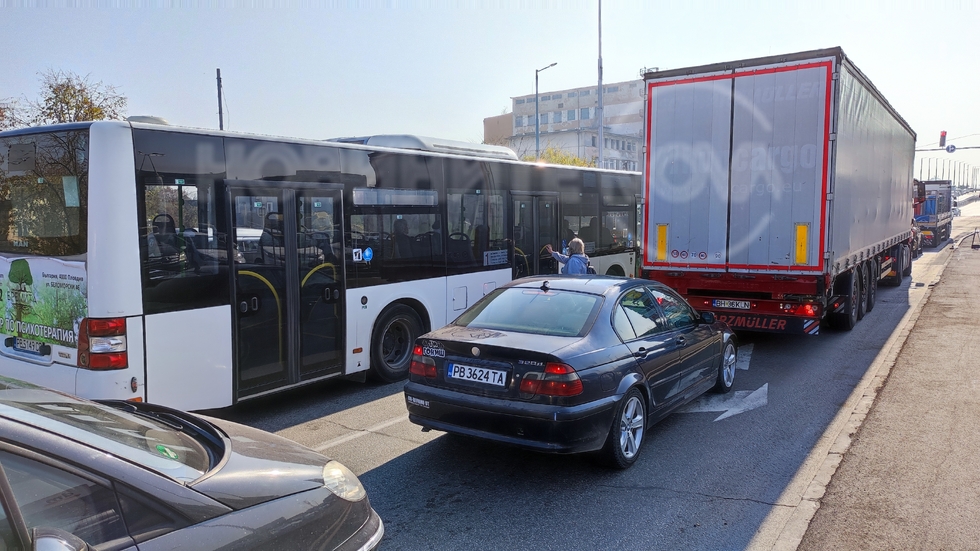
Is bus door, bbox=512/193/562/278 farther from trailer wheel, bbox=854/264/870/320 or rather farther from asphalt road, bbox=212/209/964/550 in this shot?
trailer wheel, bbox=854/264/870/320

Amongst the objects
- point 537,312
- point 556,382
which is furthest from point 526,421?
point 537,312

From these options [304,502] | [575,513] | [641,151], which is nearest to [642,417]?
[575,513]

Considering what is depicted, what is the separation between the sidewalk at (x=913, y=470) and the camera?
14.3ft

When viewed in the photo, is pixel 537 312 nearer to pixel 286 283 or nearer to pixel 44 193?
pixel 286 283

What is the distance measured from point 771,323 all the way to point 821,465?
4.64 m

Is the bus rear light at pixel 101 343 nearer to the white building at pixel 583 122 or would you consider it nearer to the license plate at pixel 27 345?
the license plate at pixel 27 345

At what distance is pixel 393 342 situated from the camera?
9.09 meters

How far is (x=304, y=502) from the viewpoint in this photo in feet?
8.89

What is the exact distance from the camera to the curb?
440 centimetres

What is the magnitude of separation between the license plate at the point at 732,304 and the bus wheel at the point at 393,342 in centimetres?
442

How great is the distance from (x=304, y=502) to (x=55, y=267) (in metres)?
4.62

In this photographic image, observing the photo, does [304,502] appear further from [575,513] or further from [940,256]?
[940,256]

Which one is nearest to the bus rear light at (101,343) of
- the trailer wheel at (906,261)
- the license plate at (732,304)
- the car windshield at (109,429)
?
the car windshield at (109,429)

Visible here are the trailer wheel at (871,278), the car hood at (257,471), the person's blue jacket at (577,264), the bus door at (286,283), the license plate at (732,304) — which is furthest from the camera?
the trailer wheel at (871,278)
